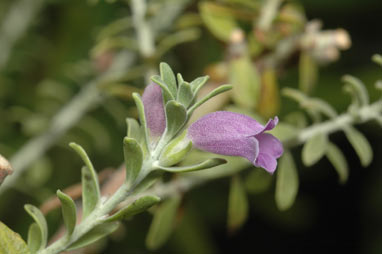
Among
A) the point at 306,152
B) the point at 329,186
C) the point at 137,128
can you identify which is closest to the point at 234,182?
the point at 306,152

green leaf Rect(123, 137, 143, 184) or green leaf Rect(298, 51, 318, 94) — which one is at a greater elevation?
green leaf Rect(123, 137, 143, 184)

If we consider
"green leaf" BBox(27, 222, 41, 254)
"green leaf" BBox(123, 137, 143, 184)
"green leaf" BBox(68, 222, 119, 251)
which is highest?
"green leaf" BBox(123, 137, 143, 184)

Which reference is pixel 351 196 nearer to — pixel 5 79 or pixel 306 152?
pixel 306 152

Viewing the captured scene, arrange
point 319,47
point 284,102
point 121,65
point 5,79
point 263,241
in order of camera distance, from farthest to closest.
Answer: point 263,241 → point 284,102 → point 5,79 → point 121,65 → point 319,47

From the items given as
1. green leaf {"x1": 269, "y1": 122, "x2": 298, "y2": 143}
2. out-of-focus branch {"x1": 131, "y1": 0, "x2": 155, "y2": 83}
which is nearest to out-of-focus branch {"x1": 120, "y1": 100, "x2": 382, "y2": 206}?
green leaf {"x1": 269, "y1": 122, "x2": 298, "y2": 143}

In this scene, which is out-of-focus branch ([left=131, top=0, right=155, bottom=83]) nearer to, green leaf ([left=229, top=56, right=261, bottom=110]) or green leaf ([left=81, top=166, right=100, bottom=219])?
green leaf ([left=229, top=56, right=261, bottom=110])

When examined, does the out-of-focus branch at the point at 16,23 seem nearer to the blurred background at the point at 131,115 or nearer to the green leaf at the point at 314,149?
the blurred background at the point at 131,115
